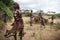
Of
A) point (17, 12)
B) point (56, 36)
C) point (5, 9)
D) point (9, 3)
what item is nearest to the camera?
point (17, 12)

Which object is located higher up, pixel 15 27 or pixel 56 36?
pixel 15 27

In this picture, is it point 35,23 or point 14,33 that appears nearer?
point 14,33

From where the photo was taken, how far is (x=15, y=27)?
527 inches

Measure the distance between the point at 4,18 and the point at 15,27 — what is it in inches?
165

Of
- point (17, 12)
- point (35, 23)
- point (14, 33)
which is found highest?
point (17, 12)

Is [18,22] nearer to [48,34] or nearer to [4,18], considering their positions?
[4,18]

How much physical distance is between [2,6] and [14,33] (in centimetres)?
388

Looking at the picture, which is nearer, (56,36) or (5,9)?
(5,9)

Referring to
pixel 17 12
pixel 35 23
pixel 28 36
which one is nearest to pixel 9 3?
pixel 28 36

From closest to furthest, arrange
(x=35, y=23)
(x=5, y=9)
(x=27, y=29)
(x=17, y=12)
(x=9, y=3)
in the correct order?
1. (x=17, y=12)
2. (x=5, y=9)
3. (x=9, y=3)
4. (x=27, y=29)
5. (x=35, y=23)

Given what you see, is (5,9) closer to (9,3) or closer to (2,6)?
(2,6)

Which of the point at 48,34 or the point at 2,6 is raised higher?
the point at 2,6

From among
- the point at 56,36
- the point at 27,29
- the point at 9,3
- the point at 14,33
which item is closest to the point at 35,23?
the point at 27,29

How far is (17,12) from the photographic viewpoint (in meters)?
13.0
